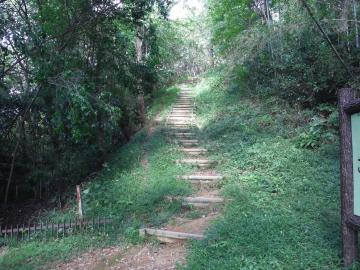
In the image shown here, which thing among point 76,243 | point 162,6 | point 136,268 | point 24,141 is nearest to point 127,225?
point 76,243

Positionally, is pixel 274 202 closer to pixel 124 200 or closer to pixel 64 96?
pixel 124 200

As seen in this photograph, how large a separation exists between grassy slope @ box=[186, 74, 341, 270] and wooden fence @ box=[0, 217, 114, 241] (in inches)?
85.1

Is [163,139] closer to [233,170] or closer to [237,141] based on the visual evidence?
[237,141]

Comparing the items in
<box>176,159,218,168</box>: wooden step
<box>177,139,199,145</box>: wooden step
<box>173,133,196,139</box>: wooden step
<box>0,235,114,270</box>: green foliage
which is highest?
<box>173,133,196,139</box>: wooden step

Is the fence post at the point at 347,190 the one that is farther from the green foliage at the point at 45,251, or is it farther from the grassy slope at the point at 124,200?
the green foliage at the point at 45,251

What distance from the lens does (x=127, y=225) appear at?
19.7 feet

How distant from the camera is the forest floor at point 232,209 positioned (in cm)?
426

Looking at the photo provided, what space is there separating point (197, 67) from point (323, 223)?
2746 centimetres

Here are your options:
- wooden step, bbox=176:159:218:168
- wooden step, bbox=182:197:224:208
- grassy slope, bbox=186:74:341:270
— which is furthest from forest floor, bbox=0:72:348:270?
wooden step, bbox=176:159:218:168

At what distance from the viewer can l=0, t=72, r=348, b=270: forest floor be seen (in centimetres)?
426

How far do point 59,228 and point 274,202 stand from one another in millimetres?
4093

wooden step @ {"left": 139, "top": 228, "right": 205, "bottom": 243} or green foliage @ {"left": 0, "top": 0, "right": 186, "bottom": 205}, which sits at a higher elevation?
green foliage @ {"left": 0, "top": 0, "right": 186, "bottom": 205}

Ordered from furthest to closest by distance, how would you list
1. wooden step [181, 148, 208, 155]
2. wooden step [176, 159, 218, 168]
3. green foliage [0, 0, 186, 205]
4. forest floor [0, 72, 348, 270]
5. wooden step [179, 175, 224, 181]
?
wooden step [181, 148, 208, 155] < wooden step [176, 159, 218, 168] < green foliage [0, 0, 186, 205] < wooden step [179, 175, 224, 181] < forest floor [0, 72, 348, 270]

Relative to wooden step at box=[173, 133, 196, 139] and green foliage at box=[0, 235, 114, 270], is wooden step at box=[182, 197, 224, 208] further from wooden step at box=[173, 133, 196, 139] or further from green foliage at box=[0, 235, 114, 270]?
wooden step at box=[173, 133, 196, 139]
